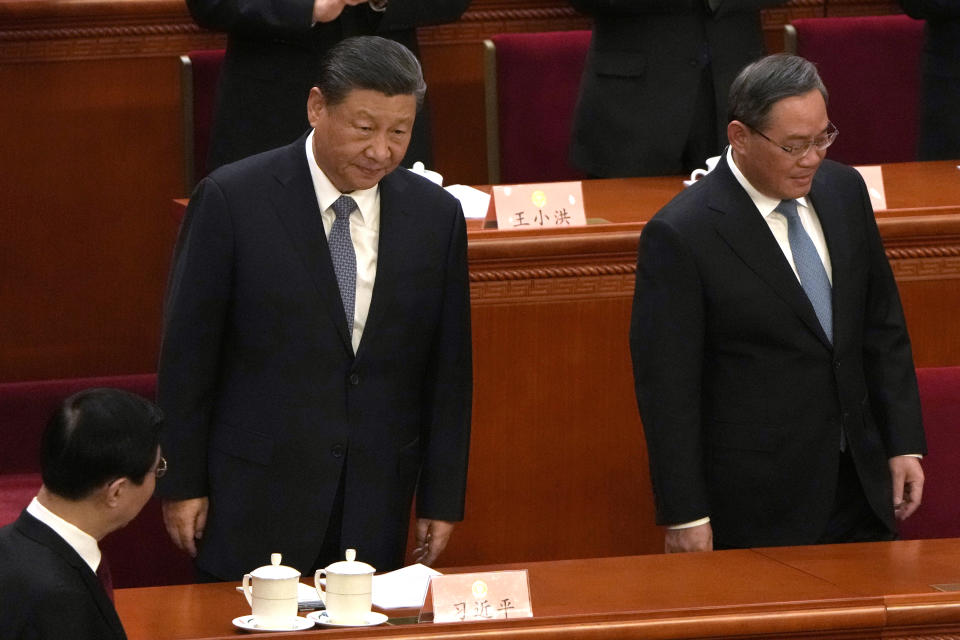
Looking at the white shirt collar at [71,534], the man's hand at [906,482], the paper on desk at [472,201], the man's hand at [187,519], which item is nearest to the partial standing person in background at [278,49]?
the paper on desk at [472,201]

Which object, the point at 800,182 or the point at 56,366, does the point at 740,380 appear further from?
the point at 56,366

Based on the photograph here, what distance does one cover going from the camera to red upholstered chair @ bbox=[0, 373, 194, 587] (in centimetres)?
342

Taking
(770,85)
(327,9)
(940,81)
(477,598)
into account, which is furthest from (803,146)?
(940,81)

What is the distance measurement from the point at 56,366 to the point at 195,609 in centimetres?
203

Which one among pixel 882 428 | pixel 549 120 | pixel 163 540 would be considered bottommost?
pixel 163 540

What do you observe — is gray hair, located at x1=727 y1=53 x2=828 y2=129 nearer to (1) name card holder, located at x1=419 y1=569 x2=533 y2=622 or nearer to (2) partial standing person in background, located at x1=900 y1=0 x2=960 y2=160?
(1) name card holder, located at x1=419 y1=569 x2=533 y2=622

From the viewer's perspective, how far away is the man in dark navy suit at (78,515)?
1918 millimetres

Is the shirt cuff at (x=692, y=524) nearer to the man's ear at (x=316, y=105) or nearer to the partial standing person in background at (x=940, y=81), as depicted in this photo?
the man's ear at (x=316, y=105)

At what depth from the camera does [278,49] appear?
12.1ft

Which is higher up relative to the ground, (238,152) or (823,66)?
(823,66)

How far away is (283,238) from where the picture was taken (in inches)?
103

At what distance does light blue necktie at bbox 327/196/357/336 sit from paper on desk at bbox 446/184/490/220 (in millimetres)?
970

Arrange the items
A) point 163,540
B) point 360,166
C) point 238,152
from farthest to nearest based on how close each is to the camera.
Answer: point 238,152, point 163,540, point 360,166

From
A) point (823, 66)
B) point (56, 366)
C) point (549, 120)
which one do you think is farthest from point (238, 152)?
point (823, 66)
